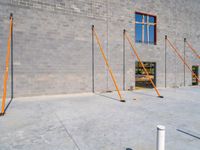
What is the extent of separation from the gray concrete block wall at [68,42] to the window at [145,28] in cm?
46

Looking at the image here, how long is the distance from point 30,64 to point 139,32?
915cm

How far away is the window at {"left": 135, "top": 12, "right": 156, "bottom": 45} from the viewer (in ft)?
40.9

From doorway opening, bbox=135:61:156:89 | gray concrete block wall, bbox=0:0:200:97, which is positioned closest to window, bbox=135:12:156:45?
gray concrete block wall, bbox=0:0:200:97

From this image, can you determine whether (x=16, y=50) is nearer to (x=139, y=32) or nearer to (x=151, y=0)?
(x=139, y=32)

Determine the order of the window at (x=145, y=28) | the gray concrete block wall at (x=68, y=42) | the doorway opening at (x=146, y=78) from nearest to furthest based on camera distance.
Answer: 1. the gray concrete block wall at (x=68, y=42)
2. the window at (x=145, y=28)
3. the doorway opening at (x=146, y=78)

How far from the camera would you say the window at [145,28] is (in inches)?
490

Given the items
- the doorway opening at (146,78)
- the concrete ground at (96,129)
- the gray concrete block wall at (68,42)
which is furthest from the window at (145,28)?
the concrete ground at (96,129)

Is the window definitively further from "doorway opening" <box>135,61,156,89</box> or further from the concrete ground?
the concrete ground

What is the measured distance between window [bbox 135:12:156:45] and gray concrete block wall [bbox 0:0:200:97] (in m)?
0.46

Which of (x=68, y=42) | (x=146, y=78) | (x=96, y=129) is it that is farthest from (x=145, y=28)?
(x=146, y=78)

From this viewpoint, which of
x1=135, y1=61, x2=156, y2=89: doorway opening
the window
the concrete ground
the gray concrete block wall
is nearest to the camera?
the concrete ground

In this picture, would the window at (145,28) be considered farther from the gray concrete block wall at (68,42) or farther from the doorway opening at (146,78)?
the doorway opening at (146,78)

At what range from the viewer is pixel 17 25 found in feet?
27.5

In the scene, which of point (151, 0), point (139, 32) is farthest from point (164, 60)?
point (151, 0)
